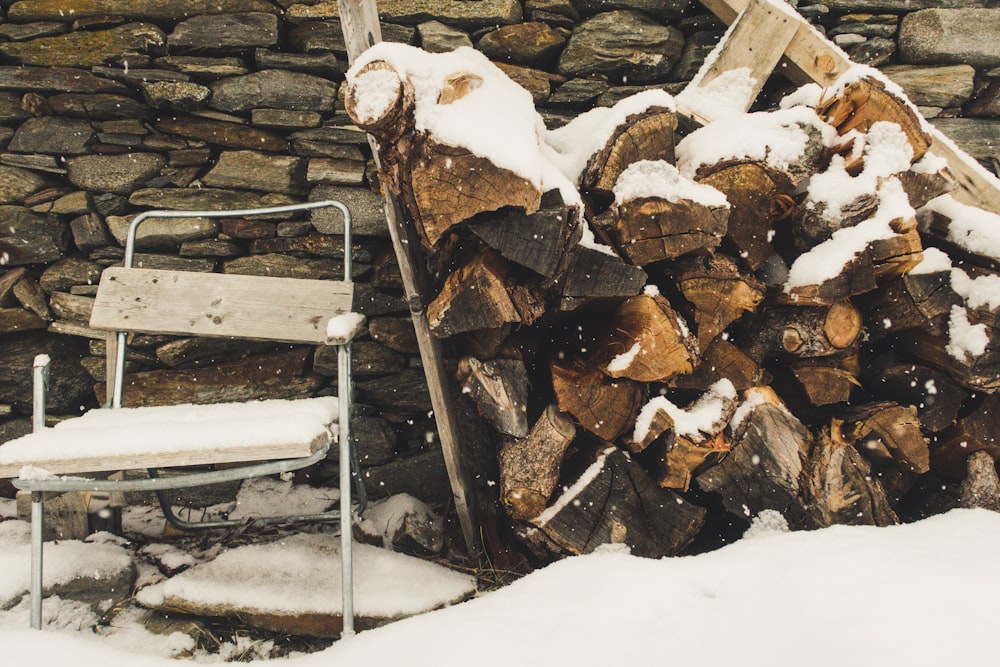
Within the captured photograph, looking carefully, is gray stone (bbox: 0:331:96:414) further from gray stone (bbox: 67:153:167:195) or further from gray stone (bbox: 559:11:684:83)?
gray stone (bbox: 559:11:684:83)

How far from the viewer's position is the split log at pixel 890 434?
5.46ft

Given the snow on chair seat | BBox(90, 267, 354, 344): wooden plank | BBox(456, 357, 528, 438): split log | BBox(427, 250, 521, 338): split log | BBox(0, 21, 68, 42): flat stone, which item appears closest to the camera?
the snow on chair seat

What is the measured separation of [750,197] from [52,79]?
8.74 ft

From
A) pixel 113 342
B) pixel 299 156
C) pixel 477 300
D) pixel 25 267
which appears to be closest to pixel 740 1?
pixel 477 300

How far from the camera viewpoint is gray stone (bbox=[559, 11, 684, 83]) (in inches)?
93.0

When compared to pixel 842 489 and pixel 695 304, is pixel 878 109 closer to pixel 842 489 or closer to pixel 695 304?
pixel 695 304

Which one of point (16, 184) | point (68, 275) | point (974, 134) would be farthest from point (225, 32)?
point (974, 134)

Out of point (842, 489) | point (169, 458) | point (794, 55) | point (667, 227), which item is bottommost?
point (842, 489)

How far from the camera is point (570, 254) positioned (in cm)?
149

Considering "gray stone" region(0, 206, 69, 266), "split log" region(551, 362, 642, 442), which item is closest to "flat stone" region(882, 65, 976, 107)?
"split log" region(551, 362, 642, 442)

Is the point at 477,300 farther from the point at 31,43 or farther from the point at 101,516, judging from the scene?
the point at 31,43

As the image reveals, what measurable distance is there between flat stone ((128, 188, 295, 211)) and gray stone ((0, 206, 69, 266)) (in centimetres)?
34

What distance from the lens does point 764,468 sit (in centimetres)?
160

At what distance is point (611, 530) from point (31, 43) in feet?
9.37
